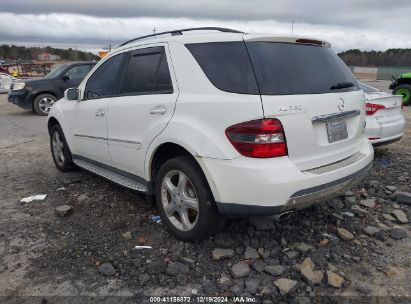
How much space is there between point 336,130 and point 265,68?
0.83m

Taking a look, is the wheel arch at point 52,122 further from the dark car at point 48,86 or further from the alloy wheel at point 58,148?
the dark car at point 48,86

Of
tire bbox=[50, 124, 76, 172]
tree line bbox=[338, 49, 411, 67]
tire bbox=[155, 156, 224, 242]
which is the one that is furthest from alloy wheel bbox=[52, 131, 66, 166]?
tree line bbox=[338, 49, 411, 67]

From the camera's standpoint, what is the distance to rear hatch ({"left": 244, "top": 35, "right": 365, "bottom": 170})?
277 cm

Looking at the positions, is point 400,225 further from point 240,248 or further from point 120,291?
point 120,291

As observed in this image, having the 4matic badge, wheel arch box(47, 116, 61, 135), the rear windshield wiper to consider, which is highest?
the rear windshield wiper

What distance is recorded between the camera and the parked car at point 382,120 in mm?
5863

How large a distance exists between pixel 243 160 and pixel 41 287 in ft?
5.85

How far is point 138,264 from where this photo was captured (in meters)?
3.06

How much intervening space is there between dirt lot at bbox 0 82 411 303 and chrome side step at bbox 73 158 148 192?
0.33 meters

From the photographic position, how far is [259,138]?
106 inches

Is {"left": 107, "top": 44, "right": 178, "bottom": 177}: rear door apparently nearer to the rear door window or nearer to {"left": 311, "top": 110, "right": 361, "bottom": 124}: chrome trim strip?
the rear door window

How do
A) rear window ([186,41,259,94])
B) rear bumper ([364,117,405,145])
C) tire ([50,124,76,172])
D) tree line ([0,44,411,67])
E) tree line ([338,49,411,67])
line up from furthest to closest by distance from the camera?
tree line ([0,44,411,67]) < tree line ([338,49,411,67]) < rear bumper ([364,117,405,145]) < tire ([50,124,76,172]) < rear window ([186,41,259,94])

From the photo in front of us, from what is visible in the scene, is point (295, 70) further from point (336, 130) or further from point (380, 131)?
point (380, 131)

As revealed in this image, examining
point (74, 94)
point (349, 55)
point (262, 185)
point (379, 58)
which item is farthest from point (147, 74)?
point (349, 55)
